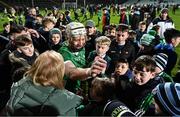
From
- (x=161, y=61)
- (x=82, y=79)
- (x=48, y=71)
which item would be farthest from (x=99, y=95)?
(x=161, y=61)

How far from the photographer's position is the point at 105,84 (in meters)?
4.18

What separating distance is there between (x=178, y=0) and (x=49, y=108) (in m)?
88.4

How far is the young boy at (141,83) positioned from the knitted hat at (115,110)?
97 cm

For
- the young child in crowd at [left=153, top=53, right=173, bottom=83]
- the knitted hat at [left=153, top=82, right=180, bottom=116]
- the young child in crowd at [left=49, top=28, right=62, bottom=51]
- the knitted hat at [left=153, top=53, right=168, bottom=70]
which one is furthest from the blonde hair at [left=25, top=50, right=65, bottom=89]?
the young child in crowd at [left=49, top=28, right=62, bottom=51]

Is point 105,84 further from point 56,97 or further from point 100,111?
point 56,97

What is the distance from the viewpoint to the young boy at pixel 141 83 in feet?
16.1

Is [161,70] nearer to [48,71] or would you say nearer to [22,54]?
[22,54]

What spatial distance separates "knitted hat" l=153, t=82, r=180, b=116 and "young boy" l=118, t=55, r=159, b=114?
1435 millimetres

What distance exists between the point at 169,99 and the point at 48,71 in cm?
122

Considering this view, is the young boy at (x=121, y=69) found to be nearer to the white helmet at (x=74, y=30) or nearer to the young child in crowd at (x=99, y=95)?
the white helmet at (x=74, y=30)

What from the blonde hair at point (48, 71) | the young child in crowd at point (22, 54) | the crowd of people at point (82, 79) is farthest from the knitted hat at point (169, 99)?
the young child in crowd at point (22, 54)

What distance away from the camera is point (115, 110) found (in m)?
3.84

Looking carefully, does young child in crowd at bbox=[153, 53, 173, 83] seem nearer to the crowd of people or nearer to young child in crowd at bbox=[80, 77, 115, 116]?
the crowd of people

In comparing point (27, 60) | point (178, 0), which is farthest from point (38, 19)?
point (178, 0)
